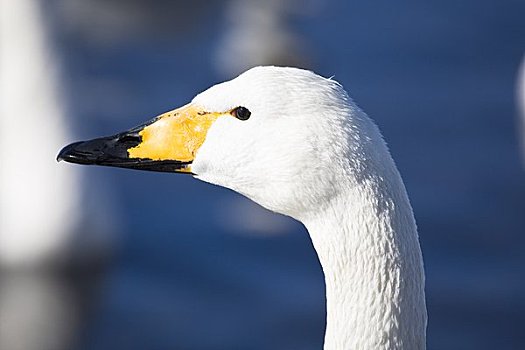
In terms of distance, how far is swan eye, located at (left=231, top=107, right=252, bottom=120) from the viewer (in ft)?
11.0

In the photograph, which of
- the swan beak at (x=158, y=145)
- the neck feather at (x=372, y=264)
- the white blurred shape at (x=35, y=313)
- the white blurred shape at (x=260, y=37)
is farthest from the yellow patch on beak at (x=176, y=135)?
the white blurred shape at (x=260, y=37)

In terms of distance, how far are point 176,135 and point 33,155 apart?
3.75 metres

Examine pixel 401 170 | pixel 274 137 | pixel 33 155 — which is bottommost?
pixel 274 137

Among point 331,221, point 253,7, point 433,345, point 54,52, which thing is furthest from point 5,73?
point 331,221

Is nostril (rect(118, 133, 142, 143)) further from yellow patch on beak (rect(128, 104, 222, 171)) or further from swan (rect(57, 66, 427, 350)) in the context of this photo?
swan (rect(57, 66, 427, 350))

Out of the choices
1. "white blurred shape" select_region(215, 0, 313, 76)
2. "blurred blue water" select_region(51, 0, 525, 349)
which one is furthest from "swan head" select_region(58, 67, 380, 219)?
"white blurred shape" select_region(215, 0, 313, 76)

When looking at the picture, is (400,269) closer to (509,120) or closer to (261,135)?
(261,135)

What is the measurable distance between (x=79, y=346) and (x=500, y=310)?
2045 mm

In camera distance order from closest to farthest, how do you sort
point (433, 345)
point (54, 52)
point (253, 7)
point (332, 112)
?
1. point (332, 112)
2. point (433, 345)
3. point (54, 52)
4. point (253, 7)

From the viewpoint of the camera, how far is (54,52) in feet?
23.4

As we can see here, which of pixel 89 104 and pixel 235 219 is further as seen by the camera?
pixel 89 104

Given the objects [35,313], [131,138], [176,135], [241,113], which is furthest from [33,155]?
[241,113]

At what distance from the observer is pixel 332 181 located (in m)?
3.26

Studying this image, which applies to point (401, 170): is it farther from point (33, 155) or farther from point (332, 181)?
point (332, 181)
